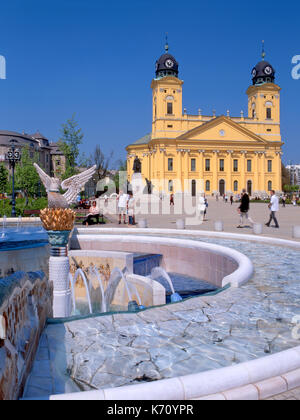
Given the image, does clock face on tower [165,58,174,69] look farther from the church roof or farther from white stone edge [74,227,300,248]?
white stone edge [74,227,300,248]

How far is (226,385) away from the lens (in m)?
2.67

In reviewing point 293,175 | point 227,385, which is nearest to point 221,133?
point 227,385

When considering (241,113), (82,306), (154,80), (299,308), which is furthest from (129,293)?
(241,113)

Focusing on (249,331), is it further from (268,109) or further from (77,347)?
(268,109)

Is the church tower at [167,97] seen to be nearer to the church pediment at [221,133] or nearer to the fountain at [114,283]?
the church pediment at [221,133]

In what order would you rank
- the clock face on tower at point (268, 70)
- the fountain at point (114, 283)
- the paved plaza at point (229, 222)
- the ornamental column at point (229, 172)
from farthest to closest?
the clock face on tower at point (268, 70) < the ornamental column at point (229, 172) < the paved plaza at point (229, 222) < the fountain at point (114, 283)

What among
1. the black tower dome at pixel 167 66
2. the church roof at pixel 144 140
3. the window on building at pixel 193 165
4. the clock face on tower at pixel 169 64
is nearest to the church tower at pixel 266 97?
the window on building at pixel 193 165

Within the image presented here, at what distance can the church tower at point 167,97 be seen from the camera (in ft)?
218

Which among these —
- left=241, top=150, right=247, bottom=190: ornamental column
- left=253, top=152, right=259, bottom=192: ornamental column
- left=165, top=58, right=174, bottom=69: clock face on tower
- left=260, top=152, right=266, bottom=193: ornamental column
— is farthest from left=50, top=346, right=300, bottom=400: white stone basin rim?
left=165, top=58, right=174, bottom=69: clock face on tower

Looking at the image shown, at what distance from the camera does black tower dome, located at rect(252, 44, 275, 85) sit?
234 feet

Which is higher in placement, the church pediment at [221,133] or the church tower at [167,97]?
the church tower at [167,97]

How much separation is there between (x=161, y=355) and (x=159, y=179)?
63.0 m

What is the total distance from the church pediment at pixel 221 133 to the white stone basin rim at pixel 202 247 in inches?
2227

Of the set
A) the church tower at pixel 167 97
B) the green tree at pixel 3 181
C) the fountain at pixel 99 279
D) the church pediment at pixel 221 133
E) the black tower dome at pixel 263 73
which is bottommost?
the fountain at pixel 99 279
